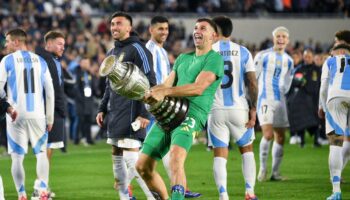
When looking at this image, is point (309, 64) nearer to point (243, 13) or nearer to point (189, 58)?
point (189, 58)

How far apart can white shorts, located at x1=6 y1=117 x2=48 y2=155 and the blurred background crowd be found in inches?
425

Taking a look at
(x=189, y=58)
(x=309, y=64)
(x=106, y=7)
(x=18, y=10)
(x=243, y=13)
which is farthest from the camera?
(x=243, y=13)

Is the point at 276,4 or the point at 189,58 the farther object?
the point at 276,4

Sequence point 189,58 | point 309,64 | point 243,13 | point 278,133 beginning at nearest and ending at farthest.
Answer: point 189,58, point 278,133, point 309,64, point 243,13

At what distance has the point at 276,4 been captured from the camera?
3794cm

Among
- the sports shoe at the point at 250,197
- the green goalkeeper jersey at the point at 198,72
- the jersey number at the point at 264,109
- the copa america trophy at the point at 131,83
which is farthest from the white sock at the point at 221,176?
the jersey number at the point at 264,109

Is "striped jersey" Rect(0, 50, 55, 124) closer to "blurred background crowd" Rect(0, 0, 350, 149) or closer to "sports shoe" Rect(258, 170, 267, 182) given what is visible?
"sports shoe" Rect(258, 170, 267, 182)

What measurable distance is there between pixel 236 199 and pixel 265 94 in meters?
3.17

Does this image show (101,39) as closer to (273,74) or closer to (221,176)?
(273,74)

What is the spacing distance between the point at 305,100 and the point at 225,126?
33.6 ft

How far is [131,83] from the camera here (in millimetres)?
Answer: 9125

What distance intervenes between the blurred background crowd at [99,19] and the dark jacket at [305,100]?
1.04ft

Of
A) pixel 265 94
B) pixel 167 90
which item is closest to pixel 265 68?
pixel 265 94

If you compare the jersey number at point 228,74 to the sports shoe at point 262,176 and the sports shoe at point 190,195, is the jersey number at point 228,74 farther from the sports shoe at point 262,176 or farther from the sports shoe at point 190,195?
the sports shoe at point 262,176
